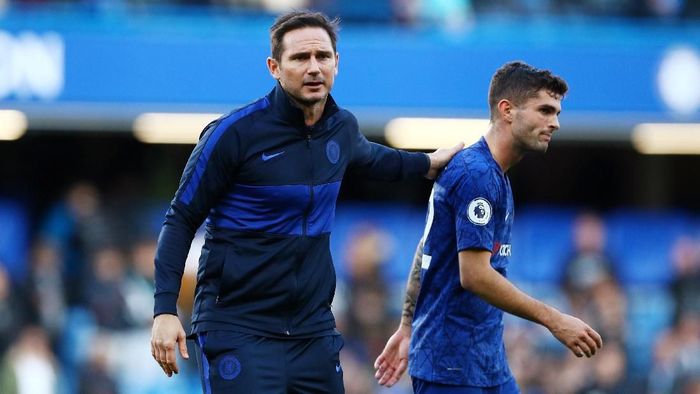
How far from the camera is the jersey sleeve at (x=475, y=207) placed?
5.17 m

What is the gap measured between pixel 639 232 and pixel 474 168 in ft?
30.8

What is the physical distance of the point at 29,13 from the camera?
1212 centimetres

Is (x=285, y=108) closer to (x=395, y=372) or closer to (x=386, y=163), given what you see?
(x=386, y=163)

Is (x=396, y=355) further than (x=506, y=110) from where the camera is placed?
Yes

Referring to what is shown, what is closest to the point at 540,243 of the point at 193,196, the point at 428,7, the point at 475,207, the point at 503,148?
the point at 428,7

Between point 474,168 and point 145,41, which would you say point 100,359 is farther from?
point 474,168

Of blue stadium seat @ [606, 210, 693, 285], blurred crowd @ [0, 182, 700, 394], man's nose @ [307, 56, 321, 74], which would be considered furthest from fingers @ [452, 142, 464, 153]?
blue stadium seat @ [606, 210, 693, 285]

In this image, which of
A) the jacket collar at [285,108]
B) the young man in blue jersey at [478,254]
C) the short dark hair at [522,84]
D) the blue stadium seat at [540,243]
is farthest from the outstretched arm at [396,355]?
the blue stadium seat at [540,243]

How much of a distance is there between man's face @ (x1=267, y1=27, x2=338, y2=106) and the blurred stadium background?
6.98 m

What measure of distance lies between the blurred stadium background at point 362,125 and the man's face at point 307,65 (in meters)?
6.98

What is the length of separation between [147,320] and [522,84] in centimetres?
758

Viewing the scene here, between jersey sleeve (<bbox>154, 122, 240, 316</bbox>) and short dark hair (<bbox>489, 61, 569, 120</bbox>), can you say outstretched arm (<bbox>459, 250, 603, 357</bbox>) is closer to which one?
short dark hair (<bbox>489, 61, 569, 120</bbox>)

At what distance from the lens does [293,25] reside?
17.1 ft

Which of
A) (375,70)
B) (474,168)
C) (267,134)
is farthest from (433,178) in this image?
(375,70)
